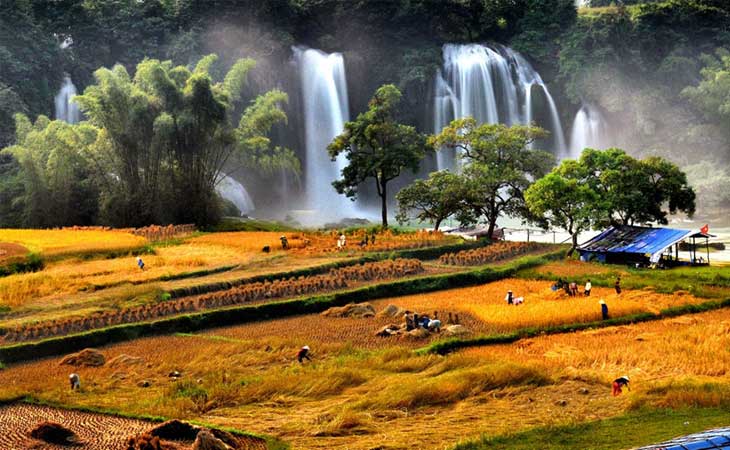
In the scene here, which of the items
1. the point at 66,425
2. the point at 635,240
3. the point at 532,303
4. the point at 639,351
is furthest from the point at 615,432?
the point at 635,240

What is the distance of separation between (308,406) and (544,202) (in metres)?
20.2

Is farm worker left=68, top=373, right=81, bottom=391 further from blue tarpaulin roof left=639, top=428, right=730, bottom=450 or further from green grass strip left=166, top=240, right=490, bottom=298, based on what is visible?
blue tarpaulin roof left=639, top=428, right=730, bottom=450

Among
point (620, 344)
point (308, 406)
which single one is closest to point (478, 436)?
point (308, 406)

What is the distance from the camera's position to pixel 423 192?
129 ft

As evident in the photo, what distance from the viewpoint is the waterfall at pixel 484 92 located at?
64625 mm

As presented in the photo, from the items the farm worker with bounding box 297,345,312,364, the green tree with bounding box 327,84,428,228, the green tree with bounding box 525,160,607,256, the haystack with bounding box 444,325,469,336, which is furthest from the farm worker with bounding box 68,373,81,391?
the green tree with bounding box 327,84,428,228

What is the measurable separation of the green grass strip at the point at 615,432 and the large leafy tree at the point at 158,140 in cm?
2805

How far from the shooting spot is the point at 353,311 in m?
23.9

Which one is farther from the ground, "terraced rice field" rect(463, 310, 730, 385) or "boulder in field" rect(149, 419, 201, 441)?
"terraced rice field" rect(463, 310, 730, 385)

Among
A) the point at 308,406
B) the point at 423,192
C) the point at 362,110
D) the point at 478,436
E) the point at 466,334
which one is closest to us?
the point at 478,436

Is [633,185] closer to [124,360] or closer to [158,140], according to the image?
[158,140]

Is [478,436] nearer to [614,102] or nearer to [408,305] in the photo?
[408,305]

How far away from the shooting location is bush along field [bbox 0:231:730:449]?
14148 millimetres

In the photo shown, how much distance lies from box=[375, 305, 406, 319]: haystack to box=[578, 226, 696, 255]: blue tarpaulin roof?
11.4 meters
